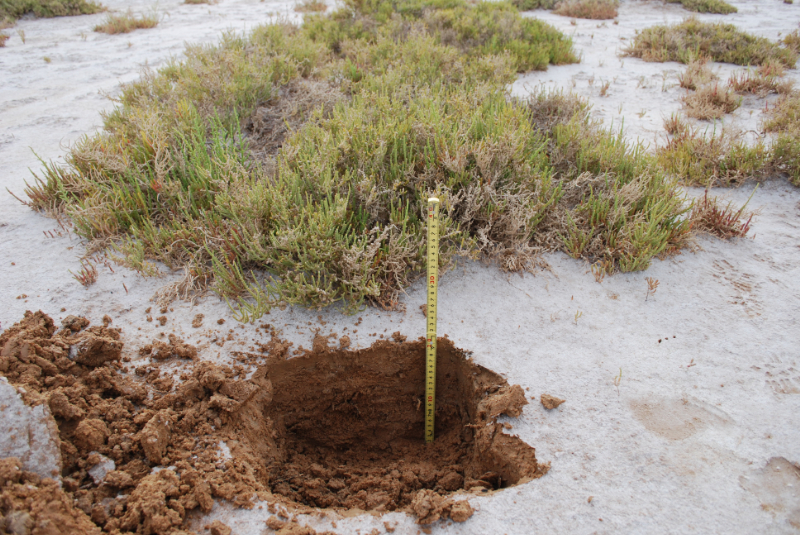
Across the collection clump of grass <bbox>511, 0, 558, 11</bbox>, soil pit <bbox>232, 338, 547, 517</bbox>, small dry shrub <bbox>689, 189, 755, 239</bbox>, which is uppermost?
clump of grass <bbox>511, 0, 558, 11</bbox>

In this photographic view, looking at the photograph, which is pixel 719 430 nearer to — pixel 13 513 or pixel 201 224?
pixel 13 513

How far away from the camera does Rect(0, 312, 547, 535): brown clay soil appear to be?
214 centimetres

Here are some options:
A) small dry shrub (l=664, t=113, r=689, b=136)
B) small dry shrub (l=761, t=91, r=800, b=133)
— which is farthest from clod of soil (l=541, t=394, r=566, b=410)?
small dry shrub (l=761, t=91, r=800, b=133)

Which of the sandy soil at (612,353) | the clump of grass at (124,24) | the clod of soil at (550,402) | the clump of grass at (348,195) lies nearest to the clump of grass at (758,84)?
the sandy soil at (612,353)

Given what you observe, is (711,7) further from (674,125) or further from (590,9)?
(674,125)

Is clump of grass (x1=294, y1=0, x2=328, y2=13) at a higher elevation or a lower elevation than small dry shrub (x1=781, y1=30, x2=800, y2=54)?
higher

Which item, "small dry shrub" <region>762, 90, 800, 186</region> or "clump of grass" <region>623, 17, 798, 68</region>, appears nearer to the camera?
"small dry shrub" <region>762, 90, 800, 186</region>

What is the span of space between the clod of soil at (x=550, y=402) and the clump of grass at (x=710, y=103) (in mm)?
5447

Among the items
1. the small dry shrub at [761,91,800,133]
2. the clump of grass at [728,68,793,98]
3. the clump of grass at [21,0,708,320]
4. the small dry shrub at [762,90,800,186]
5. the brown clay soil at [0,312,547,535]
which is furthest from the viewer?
the clump of grass at [728,68,793,98]

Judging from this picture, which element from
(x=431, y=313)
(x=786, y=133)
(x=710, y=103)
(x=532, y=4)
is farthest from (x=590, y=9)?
(x=431, y=313)

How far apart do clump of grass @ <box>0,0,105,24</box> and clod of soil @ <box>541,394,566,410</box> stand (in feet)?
44.8

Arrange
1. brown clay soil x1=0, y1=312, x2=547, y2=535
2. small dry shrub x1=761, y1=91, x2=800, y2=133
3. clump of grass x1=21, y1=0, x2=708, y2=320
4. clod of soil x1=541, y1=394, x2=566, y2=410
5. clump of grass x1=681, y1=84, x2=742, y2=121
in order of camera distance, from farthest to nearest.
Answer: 1. clump of grass x1=681, y1=84, x2=742, y2=121
2. small dry shrub x1=761, y1=91, x2=800, y2=133
3. clump of grass x1=21, y1=0, x2=708, y2=320
4. clod of soil x1=541, y1=394, x2=566, y2=410
5. brown clay soil x1=0, y1=312, x2=547, y2=535

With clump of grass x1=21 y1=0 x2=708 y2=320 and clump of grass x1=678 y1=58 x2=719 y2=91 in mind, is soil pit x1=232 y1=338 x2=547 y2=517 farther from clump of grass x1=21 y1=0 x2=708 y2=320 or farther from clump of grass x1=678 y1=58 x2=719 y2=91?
clump of grass x1=678 y1=58 x2=719 y2=91

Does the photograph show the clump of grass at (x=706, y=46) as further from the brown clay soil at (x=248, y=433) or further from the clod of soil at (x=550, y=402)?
the brown clay soil at (x=248, y=433)
